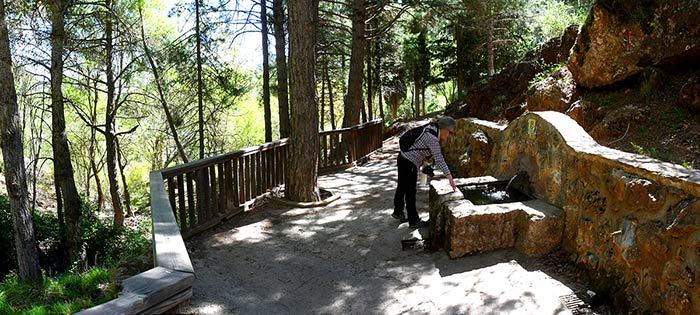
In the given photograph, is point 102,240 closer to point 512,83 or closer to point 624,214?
point 512,83

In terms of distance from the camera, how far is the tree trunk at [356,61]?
13.8m

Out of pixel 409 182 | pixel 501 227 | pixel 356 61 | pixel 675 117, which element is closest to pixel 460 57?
pixel 356 61

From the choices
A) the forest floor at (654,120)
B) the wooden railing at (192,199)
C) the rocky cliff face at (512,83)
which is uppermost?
the rocky cliff face at (512,83)

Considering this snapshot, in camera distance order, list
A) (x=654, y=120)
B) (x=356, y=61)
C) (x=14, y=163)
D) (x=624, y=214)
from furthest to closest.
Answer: (x=356, y=61), (x=14, y=163), (x=654, y=120), (x=624, y=214)

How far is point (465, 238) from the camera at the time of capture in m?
5.02

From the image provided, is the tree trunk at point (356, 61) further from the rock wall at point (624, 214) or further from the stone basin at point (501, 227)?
the stone basin at point (501, 227)

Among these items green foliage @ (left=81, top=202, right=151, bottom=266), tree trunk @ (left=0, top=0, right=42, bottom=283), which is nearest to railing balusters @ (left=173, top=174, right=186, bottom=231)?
tree trunk @ (left=0, top=0, right=42, bottom=283)

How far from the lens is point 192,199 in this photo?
6027mm

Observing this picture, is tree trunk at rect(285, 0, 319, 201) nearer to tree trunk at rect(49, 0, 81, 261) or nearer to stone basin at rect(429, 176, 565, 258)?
stone basin at rect(429, 176, 565, 258)

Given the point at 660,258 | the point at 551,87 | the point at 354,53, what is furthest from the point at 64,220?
the point at 660,258

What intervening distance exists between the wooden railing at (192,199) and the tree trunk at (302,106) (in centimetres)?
55

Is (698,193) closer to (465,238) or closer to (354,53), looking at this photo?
(465,238)

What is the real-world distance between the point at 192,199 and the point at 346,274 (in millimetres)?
2281

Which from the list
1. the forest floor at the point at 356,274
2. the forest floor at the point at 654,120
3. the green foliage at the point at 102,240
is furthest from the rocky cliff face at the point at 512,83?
the green foliage at the point at 102,240
